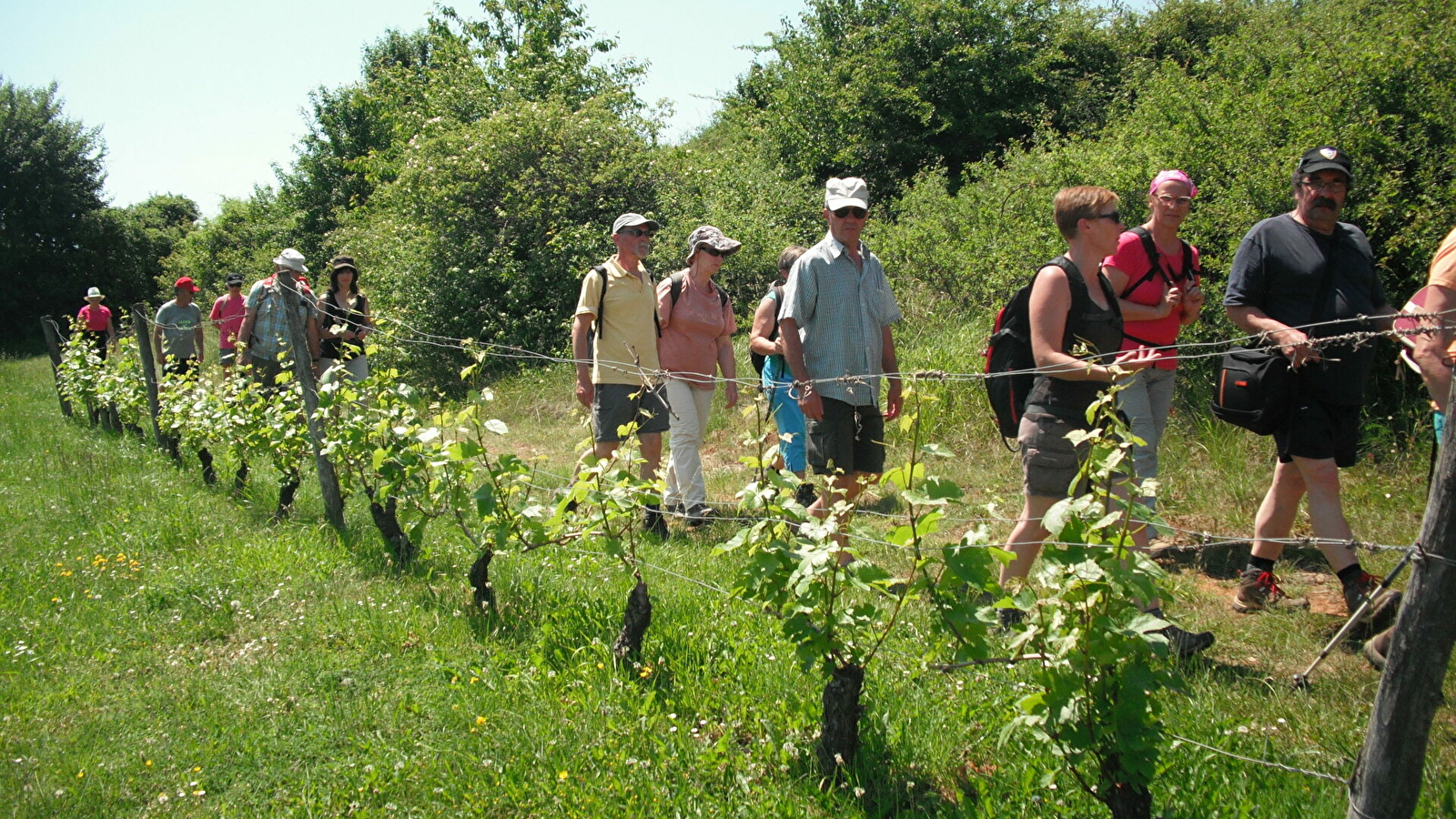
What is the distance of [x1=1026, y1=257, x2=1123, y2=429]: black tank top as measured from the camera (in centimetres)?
365

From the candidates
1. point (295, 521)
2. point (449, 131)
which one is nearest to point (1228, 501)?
point (295, 521)

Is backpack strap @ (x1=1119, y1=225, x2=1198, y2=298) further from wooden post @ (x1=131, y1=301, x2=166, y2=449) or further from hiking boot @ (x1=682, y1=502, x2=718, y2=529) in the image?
wooden post @ (x1=131, y1=301, x2=166, y2=449)

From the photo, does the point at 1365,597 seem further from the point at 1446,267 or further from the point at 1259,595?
the point at 1446,267

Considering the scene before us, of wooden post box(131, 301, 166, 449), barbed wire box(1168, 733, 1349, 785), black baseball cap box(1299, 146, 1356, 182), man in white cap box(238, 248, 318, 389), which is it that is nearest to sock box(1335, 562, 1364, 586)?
barbed wire box(1168, 733, 1349, 785)

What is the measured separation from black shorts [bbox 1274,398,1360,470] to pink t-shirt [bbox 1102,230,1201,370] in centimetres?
58

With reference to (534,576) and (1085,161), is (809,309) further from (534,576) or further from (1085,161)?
(1085,161)

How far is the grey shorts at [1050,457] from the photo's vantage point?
367 centimetres

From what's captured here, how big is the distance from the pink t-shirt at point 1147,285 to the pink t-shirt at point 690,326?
7.87 ft

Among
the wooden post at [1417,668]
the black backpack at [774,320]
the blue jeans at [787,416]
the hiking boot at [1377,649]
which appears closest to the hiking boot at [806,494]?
the blue jeans at [787,416]

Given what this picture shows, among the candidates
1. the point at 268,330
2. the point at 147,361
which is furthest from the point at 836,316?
the point at 147,361

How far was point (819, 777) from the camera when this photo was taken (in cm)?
305

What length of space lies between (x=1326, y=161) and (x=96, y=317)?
15.0 m

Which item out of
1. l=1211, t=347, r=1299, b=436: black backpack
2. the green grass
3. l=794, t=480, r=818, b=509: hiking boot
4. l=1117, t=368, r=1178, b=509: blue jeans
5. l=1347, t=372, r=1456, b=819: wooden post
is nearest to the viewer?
l=1347, t=372, r=1456, b=819: wooden post

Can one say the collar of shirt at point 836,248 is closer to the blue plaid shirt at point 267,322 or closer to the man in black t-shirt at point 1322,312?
the man in black t-shirt at point 1322,312
